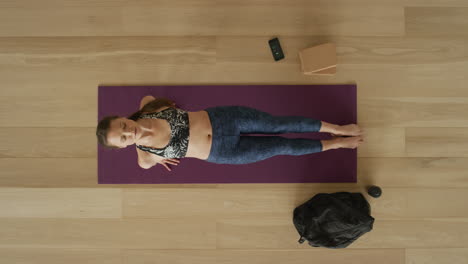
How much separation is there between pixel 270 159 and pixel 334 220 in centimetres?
56

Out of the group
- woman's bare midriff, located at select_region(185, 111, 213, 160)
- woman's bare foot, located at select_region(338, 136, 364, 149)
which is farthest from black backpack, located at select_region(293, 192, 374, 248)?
woman's bare midriff, located at select_region(185, 111, 213, 160)

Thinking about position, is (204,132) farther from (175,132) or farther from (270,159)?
(270,159)

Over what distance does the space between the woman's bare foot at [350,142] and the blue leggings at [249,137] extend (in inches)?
8.6

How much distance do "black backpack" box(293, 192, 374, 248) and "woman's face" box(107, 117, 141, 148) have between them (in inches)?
47.8

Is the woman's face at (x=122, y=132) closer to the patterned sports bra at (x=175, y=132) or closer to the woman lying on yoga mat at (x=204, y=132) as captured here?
the woman lying on yoga mat at (x=204, y=132)

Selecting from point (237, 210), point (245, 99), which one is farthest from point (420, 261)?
point (245, 99)

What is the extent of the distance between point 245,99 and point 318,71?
1.75 feet

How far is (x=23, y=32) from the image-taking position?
2203 mm

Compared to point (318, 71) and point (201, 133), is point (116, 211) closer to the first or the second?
point (201, 133)

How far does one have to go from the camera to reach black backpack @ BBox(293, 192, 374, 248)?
74.3 inches

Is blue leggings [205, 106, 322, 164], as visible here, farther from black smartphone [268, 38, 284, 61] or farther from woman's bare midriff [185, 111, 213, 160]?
black smartphone [268, 38, 284, 61]

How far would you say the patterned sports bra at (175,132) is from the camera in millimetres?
Result: 1512

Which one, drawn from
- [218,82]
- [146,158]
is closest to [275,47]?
[218,82]

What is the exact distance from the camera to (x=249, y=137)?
1.76 metres
